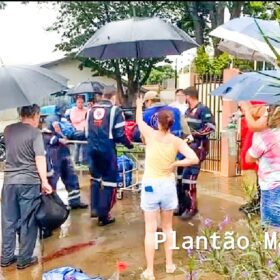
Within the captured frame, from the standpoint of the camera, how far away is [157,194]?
4.38m

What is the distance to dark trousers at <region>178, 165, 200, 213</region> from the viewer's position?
6459 mm

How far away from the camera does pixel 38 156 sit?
4.75m

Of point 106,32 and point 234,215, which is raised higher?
point 106,32

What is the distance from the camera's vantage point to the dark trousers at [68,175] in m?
6.66

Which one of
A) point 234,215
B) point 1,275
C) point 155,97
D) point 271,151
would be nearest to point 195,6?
point 271,151

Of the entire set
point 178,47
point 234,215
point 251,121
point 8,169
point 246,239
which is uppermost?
point 178,47

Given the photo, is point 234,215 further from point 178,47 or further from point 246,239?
point 246,239

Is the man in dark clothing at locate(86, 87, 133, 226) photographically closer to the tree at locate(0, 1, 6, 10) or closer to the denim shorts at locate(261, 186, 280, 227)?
the denim shorts at locate(261, 186, 280, 227)

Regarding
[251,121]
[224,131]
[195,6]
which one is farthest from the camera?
[224,131]

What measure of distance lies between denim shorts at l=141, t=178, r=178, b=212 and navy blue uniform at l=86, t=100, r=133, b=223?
168cm

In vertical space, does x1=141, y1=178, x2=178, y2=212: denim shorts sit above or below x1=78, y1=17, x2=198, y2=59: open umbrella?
below

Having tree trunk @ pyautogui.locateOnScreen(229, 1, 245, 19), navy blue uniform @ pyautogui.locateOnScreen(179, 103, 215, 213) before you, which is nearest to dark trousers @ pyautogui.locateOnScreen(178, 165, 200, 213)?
navy blue uniform @ pyautogui.locateOnScreen(179, 103, 215, 213)

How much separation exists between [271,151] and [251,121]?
13.0 inches

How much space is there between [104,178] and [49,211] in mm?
1436
